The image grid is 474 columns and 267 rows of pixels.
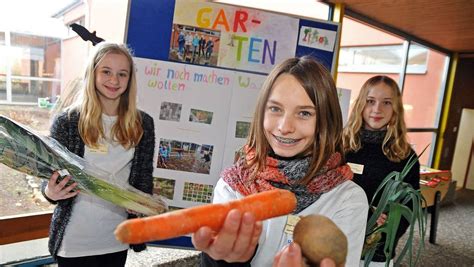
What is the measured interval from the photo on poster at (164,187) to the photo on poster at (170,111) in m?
0.40

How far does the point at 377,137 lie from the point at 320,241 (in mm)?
1253

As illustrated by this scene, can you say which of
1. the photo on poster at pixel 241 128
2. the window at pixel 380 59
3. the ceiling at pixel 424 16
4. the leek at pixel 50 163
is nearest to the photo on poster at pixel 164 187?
the photo on poster at pixel 241 128

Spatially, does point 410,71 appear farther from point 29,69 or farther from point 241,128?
point 29,69

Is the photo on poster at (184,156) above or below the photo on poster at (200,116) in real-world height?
below

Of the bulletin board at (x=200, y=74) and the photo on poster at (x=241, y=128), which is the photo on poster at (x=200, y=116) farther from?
the photo on poster at (x=241, y=128)

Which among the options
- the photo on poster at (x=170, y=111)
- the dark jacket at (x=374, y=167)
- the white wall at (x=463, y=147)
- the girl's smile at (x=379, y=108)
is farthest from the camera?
the white wall at (x=463, y=147)

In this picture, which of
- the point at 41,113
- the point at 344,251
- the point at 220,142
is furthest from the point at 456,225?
the point at 41,113

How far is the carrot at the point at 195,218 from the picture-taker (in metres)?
0.66

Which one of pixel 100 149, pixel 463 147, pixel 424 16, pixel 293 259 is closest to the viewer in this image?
pixel 293 259

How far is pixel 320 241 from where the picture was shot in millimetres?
651

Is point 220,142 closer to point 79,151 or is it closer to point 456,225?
point 79,151

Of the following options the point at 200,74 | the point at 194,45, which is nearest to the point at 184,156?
the point at 200,74

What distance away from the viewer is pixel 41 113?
88.6 inches

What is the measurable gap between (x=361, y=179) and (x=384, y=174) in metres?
0.12
